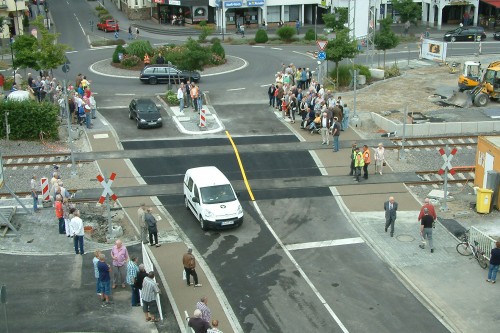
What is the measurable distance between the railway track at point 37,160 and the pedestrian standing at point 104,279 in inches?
522

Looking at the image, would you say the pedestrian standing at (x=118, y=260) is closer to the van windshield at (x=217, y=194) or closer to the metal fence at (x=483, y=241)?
the van windshield at (x=217, y=194)

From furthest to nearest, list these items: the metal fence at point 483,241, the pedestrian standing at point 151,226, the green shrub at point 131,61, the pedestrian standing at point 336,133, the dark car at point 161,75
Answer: the green shrub at point 131,61 → the dark car at point 161,75 → the pedestrian standing at point 336,133 → the pedestrian standing at point 151,226 → the metal fence at point 483,241

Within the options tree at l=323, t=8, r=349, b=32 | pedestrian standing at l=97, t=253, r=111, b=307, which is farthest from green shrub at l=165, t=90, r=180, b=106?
pedestrian standing at l=97, t=253, r=111, b=307

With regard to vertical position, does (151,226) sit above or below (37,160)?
above

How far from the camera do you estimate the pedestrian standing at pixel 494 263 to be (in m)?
22.4

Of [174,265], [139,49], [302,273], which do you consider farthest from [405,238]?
[139,49]

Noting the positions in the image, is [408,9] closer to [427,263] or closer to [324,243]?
[324,243]

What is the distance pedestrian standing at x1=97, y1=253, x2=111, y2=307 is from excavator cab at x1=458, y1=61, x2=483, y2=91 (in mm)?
30160

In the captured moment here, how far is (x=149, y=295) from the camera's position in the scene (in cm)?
2052

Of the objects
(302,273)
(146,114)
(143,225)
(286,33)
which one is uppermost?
(286,33)

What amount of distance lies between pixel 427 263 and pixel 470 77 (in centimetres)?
2421

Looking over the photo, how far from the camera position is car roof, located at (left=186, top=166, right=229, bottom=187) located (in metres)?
27.5

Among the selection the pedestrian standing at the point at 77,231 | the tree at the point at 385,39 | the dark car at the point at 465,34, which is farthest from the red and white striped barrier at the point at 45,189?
the dark car at the point at 465,34

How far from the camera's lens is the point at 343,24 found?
60.1 meters
